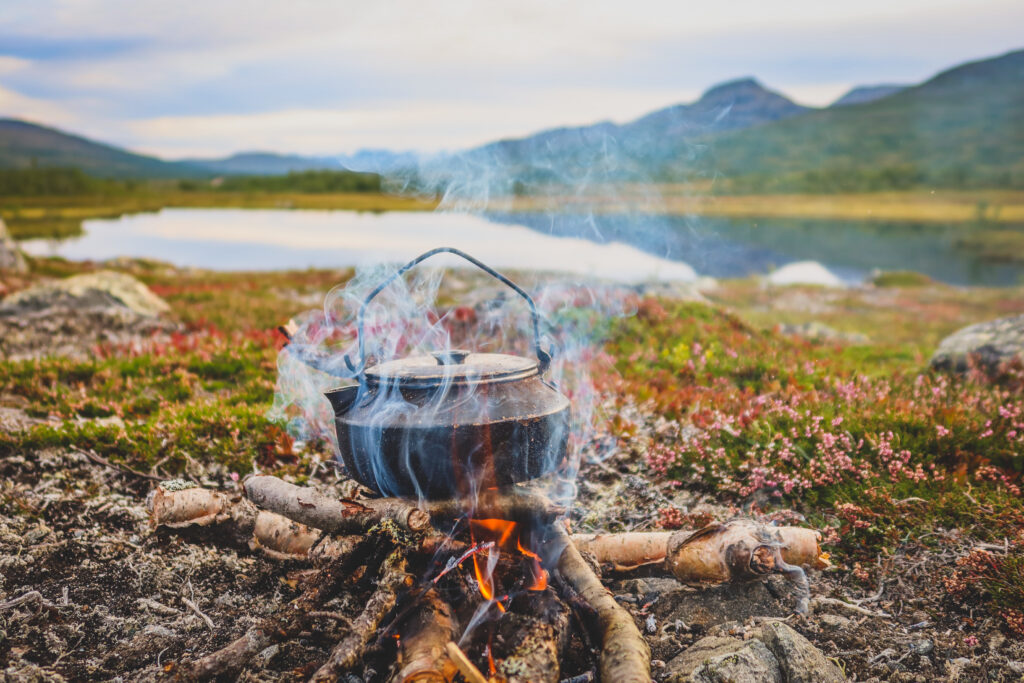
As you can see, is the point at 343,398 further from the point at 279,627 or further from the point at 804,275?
the point at 804,275

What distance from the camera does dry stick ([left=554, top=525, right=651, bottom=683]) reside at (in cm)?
316

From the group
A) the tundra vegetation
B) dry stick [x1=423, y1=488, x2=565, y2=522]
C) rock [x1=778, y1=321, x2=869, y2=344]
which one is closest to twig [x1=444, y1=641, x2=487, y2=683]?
dry stick [x1=423, y1=488, x2=565, y2=522]

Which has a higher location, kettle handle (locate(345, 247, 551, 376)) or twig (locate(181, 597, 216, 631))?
kettle handle (locate(345, 247, 551, 376))

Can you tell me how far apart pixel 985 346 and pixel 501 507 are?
8911 mm

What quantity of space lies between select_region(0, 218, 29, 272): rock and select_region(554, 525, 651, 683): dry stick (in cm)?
2265

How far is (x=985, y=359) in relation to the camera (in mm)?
8891

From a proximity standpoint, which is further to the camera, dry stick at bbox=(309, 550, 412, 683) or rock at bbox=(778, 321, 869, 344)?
rock at bbox=(778, 321, 869, 344)

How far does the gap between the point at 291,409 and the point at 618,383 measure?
4.07 m

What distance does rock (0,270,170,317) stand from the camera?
13.1m

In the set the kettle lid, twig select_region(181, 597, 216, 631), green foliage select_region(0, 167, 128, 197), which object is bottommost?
twig select_region(181, 597, 216, 631)

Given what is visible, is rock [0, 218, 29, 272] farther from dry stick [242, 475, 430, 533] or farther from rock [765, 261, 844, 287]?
rock [765, 261, 844, 287]

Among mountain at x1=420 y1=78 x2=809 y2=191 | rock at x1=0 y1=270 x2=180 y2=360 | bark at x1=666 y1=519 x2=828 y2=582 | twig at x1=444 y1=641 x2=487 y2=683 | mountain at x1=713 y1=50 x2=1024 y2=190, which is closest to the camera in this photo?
twig at x1=444 y1=641 x2=487 y2=683

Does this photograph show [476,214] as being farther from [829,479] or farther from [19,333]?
[19,333]

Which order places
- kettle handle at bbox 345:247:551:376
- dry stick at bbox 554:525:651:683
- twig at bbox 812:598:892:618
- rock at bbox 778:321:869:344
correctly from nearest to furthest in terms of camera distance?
1. dry stick at bbox 554:525:651:683
2. kettle handle at bbox 345:247:551:376
3. twig at bbox 812:598:892:618
4. rock at bbox 778:321:869:344
